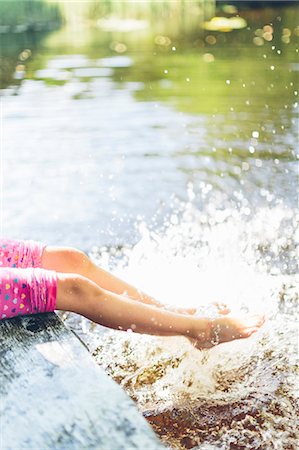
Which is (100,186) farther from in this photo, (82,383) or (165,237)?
(82,383)

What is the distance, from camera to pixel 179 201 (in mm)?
5160

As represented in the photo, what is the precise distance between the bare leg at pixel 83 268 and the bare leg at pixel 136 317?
0.97 ft

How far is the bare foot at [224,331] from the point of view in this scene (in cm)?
282

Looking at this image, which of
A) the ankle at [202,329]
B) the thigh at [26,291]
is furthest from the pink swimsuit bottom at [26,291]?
the ankle at [202,329]

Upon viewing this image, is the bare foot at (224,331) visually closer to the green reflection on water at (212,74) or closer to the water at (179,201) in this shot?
the water at (179,201)

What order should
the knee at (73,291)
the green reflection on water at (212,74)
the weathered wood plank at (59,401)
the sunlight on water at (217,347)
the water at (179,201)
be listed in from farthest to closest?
the green reflection on water at (212,74) → the water at (179,201) → the sunlight on water at (217,347) → the knee at (73,291) → the weathered wood plank at (59,401)

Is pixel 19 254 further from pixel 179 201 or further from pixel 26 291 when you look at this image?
pixel 179 201

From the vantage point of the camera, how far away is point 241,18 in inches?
653

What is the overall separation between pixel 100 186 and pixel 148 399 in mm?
2856

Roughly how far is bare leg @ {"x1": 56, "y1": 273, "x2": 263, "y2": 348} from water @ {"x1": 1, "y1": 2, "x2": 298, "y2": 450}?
238mm

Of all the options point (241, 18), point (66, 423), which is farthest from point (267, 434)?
point (241, 18)

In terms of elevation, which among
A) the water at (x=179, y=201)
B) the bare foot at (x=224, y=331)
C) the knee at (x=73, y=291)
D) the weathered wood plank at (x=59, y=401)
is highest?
the weathered wood plank at (x=59, y=401)

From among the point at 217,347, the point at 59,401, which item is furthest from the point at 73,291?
the point at 217,347

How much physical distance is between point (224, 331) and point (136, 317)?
0.39 m
